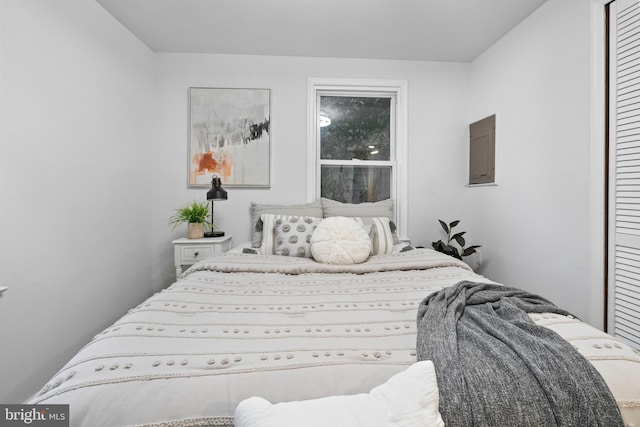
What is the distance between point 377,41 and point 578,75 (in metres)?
1.51

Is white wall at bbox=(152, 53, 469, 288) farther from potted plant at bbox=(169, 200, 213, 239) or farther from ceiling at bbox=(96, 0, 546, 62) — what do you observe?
potted plant at bbox=(169, 200, 213, 239)

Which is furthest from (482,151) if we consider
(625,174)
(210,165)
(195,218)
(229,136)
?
(195,218)

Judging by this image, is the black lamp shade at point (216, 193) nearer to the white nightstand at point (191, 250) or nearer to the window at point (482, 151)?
the white nightstand at point (191, 250)

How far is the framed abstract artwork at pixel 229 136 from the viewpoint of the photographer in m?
3.07

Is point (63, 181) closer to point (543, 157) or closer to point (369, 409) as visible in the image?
point (369, 409)

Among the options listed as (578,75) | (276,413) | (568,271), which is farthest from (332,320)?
(578,75)

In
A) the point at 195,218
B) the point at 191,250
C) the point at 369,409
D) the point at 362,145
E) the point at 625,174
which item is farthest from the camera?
the point at 362,145

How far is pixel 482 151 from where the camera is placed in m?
3.06

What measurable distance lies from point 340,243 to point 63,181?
1732mm

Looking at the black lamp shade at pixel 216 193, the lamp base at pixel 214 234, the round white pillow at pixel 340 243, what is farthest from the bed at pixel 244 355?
the lamp base at pixel 214 234

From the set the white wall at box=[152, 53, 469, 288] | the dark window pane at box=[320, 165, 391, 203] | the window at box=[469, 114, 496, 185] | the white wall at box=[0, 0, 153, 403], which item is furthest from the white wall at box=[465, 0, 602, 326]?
the white wall at box=[0, 0, 153, 403]

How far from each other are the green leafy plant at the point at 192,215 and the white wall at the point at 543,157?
8.49 ft

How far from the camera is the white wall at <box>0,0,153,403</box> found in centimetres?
166

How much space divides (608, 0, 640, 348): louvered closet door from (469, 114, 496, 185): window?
1037 millimetres
